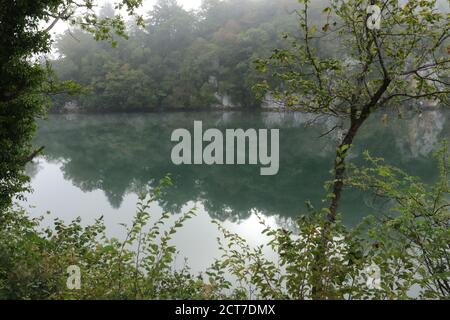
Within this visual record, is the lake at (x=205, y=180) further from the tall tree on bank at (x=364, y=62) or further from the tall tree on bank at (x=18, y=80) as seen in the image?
the tall tree on bank at (x=18, y=80)

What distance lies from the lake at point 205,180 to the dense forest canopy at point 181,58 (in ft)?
92.4

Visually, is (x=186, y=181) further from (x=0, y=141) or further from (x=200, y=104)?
(x=200, y=104)

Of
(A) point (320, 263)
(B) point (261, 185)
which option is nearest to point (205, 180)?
(B) point (261, 185)

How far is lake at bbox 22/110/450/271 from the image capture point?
15422 mm

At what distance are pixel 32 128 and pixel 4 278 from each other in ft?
9.52

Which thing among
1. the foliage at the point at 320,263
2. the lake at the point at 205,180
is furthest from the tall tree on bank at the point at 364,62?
the foliage at the point at 320,263

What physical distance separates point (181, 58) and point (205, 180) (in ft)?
199

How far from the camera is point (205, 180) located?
24875mm

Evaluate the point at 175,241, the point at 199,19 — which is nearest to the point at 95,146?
the point at 175,241

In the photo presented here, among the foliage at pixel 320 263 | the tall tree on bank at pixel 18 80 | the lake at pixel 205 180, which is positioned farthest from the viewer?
the lake at pixel 205 180
